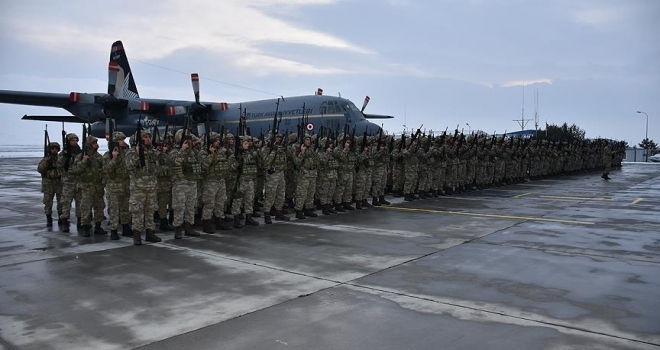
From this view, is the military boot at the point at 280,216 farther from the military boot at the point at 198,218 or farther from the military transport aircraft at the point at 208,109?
the military transport aircraft at the point at 208,109

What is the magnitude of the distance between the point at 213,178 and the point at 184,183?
0.57 metres

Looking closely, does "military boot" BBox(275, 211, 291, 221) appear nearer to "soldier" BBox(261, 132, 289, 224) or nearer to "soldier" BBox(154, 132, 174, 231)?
"soldier" BBox(261, 132, 289, 224)

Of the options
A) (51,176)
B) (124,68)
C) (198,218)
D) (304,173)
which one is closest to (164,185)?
(198,218)

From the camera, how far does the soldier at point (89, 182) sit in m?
8.43

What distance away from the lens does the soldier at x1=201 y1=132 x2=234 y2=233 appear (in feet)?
28.5

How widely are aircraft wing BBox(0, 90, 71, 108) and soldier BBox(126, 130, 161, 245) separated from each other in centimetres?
1440

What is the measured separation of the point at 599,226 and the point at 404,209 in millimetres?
4221

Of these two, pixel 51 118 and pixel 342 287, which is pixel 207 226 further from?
pixel 51 118

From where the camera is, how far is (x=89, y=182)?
8.45 metres

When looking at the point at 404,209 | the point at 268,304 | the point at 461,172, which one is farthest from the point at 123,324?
the point at 461,172

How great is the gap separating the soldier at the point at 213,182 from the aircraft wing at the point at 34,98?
1422 centimetres

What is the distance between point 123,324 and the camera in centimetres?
434

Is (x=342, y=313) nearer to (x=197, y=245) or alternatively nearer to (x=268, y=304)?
(x=268, y=304)

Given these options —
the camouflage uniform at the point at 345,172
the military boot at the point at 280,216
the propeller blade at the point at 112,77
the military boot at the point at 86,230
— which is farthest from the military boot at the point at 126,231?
the propeller blade at the point at 112,77
